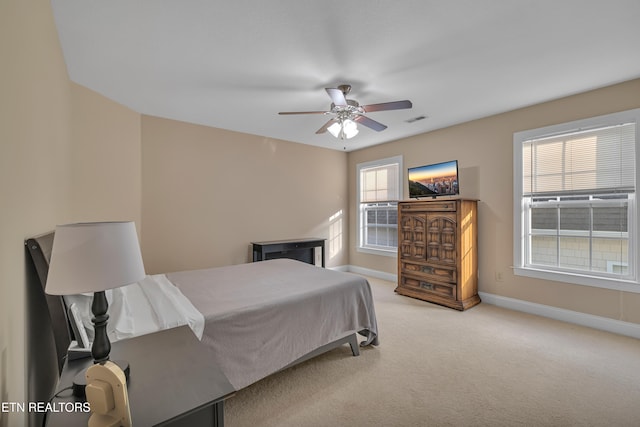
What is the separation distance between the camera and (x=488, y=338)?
9.25ft

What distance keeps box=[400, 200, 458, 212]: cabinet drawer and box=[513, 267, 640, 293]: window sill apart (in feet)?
3.77

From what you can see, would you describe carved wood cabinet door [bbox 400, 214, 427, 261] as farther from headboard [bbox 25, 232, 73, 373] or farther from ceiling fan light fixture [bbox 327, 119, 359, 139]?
headboard [bbox 25, 232, 73, 373]

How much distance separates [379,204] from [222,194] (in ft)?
9.71

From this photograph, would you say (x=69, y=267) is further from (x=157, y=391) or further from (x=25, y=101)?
(x=25, y=101)

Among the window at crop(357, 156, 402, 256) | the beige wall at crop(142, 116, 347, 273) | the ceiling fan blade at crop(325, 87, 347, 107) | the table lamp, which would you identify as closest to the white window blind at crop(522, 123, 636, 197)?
the window at crop(357, 156, 402, 256)

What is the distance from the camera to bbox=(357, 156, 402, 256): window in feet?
16.8

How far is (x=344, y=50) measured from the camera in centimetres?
220

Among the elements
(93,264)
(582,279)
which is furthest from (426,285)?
(93,264)

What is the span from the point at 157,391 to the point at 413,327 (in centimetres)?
278

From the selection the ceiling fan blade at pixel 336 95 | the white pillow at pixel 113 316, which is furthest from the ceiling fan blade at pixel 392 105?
the white pillow at pixel 113 316

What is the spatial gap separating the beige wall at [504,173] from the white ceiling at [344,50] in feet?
0.70

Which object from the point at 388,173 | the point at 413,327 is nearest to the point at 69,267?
the point at 413,327

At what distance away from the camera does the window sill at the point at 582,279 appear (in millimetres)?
2820

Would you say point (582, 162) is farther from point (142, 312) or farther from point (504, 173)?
point (142, 312)
